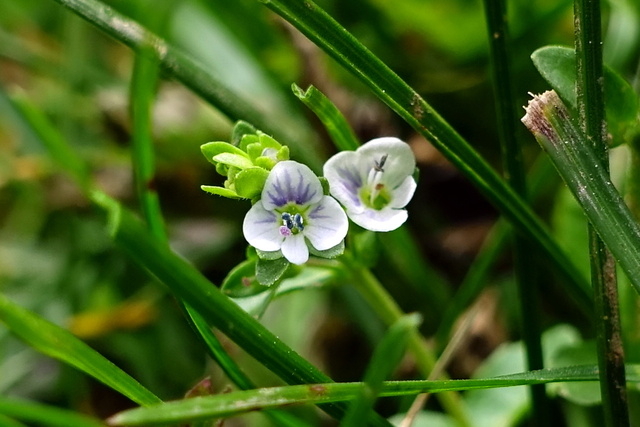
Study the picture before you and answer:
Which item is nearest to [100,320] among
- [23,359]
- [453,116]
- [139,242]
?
[23,359]

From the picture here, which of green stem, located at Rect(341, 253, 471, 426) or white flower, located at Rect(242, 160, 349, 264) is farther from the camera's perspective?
green stem, located at Rect(341, 253, 471, 426)

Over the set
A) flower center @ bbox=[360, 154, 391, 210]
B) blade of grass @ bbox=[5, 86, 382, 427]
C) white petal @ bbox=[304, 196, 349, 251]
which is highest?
flower center @ bbox=[360, 154, 391, 210]

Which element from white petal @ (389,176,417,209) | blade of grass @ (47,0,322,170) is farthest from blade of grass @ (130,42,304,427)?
white petal @ (389,176,417,209)

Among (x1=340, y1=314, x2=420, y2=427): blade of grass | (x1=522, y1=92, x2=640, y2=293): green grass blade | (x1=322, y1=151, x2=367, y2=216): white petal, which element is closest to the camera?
(x1=340, y1=314, x2=420, y2=427): blade of grass

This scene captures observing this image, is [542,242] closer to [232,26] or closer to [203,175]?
[203,175]

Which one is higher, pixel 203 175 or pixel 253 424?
pixel 203 175

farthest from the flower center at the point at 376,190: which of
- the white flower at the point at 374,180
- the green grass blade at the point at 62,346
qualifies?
the green grass blade at the point at 62,346

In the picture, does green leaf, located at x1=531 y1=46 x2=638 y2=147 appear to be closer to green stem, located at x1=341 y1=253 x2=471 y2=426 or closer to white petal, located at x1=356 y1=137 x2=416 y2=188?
white petal, located at x1=356 y1=137 x2=416 y2=188
